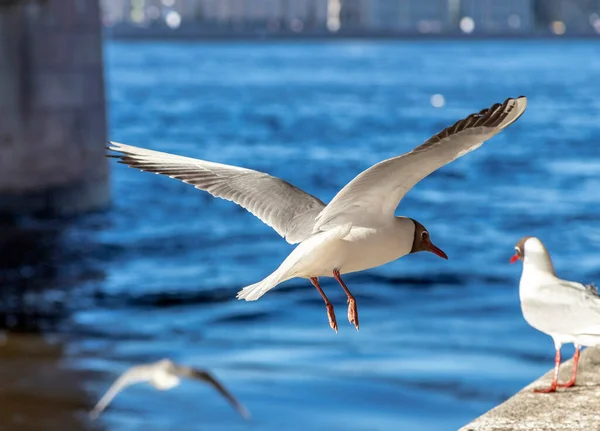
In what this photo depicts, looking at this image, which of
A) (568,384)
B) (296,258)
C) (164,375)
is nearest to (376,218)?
(296,258)

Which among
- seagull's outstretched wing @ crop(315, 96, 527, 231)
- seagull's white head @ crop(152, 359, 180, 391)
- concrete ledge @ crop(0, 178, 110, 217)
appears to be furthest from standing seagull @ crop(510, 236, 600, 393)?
concrete ledge @ crop(0, 178, 110, 217)

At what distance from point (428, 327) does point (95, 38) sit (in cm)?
1218

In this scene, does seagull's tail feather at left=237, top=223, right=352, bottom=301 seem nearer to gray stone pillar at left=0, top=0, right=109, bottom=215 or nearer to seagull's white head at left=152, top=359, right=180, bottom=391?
seagull's white head at left=152, top=359, right=180, bottom=391

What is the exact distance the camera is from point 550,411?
5.98 m

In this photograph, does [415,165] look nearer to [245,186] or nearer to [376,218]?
[376,218]

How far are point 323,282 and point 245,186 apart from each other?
786 inches

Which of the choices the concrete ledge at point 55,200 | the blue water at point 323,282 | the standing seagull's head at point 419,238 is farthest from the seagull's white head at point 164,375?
the concrete ledge at point 55,200

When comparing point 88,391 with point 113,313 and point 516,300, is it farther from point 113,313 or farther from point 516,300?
point 516,300

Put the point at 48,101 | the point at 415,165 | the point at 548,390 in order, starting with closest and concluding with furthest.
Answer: the point at 415,165
the point at 548,390
the point at 48,101

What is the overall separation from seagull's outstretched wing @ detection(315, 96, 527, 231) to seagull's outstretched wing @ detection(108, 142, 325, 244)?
1.60ft

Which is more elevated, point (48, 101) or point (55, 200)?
point (48, 101)

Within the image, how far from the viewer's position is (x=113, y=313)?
23469 millimetres

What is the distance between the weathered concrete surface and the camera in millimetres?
5719

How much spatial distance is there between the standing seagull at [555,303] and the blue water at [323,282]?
9.63m
